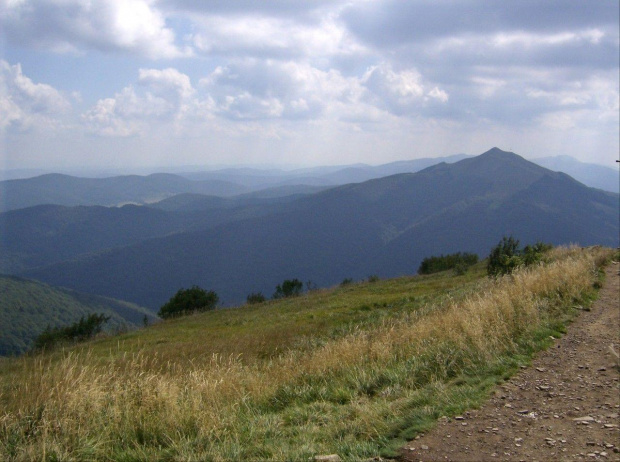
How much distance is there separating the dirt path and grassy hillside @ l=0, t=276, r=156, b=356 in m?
68.0

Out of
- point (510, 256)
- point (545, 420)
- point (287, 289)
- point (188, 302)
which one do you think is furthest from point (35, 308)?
point (545, 420)

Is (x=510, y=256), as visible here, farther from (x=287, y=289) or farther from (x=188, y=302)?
(x=188, y=302)

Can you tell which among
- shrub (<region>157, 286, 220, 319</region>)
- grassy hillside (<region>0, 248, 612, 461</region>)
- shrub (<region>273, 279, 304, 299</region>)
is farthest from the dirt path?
shrub (<region>157, 286, 220, 319</region>)

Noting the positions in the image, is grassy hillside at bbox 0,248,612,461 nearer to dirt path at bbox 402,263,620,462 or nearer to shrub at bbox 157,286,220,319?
dirt path at bbox 402,263,620,462

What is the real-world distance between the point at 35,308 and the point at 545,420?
98.9 metres

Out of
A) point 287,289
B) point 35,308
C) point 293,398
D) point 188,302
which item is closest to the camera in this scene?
point 293,398

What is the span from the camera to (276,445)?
4.24m

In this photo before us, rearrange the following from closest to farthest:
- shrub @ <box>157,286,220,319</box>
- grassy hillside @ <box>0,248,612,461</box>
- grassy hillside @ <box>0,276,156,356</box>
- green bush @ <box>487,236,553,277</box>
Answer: grassy hillside @ <box>0,248,612,461</box> → green bush @ <box>487,236,553,277</box> → shrub @ <box>157,286,220,319</box> → grassy hillside @ <box>0,276,156,356</box>

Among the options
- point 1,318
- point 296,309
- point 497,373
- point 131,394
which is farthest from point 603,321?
point 1,318

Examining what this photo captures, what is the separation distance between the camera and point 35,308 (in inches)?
3430

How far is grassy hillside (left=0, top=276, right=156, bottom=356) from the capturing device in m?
69.7

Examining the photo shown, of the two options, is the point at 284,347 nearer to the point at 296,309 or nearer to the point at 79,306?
the point at 296,309

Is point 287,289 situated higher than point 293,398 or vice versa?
point 293,398

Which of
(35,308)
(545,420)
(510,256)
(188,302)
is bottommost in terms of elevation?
(35,308)
